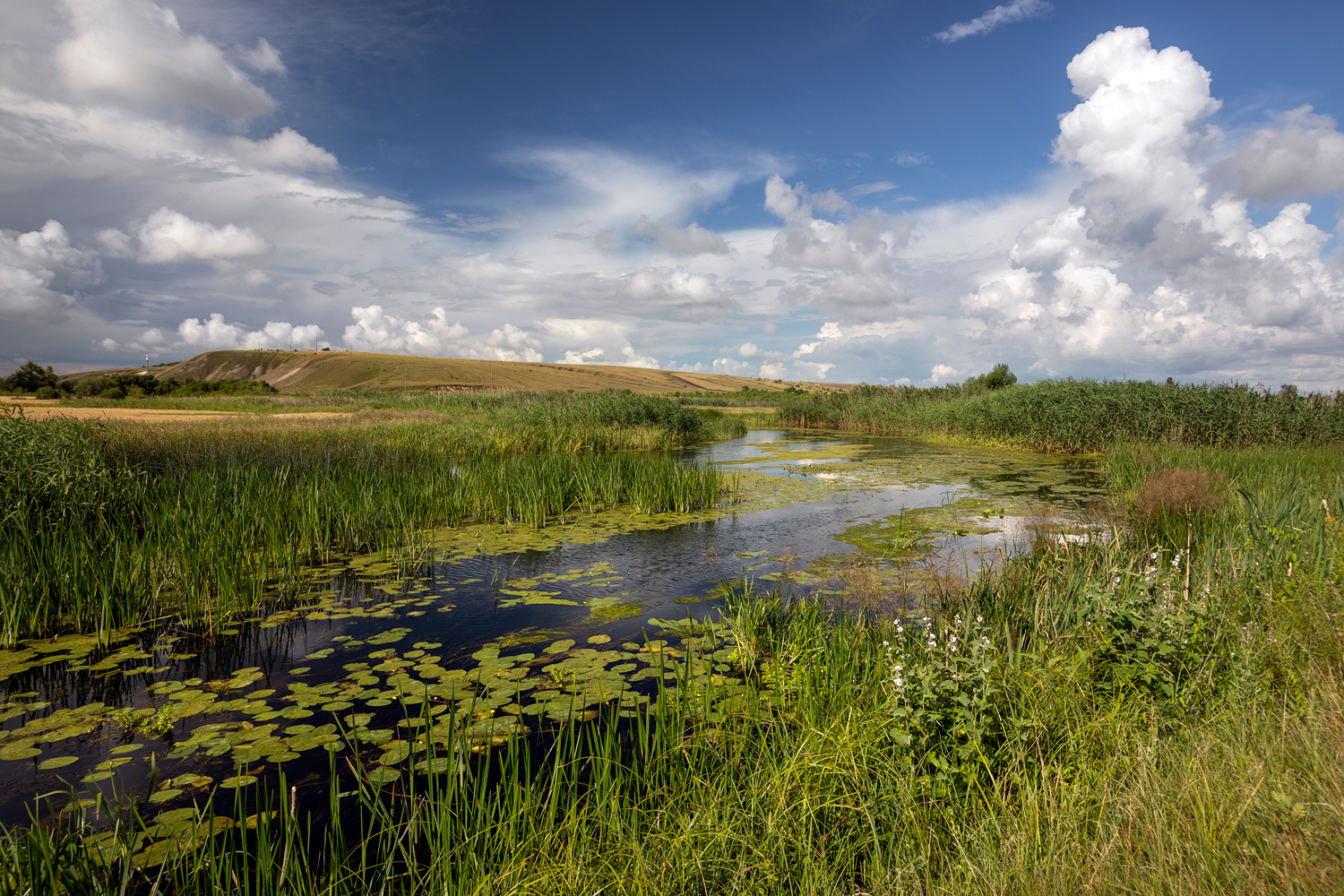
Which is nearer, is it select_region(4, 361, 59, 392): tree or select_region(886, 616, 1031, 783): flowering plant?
select_region(886, 616, 1031, 783): flowering plant

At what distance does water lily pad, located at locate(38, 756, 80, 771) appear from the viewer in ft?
10.8

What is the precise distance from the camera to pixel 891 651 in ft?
10.8

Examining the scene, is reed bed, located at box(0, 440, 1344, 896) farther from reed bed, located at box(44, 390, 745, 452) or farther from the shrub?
reed bed, located at box(44, 390, 745, 452)

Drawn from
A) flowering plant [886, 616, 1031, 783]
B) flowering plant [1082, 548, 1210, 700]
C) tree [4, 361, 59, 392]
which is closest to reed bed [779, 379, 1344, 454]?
flowering plant [1082, 548, 1210, 700]

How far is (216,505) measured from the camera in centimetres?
704

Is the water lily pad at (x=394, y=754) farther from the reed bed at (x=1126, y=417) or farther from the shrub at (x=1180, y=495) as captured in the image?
the reed bed at (x=1126, y=417)

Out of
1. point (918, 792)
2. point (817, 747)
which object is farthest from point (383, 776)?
point (918, 792)

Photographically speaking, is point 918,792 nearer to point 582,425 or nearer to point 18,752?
point 18,752

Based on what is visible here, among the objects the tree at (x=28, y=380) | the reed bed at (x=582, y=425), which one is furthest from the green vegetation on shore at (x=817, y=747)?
the tree at (x=28, y=380)

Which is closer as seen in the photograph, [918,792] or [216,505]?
[918,792]

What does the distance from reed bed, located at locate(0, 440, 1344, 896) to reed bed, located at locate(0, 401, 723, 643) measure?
3203 millimetres

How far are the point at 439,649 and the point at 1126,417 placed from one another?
19.7 m

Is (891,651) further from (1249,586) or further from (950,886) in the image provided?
(1249,586)

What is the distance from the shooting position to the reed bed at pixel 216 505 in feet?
16.9
